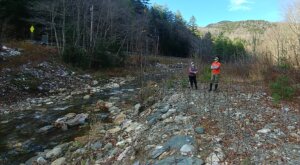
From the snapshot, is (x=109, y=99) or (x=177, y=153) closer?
(x=177, y=153)

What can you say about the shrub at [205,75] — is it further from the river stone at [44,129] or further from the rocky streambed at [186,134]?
the river stone at [44,129]

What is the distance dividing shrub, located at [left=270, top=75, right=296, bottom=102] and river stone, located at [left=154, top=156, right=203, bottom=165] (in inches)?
247

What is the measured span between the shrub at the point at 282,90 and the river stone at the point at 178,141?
5.42 meters

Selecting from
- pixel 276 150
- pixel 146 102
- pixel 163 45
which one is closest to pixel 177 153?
pixel 276 150

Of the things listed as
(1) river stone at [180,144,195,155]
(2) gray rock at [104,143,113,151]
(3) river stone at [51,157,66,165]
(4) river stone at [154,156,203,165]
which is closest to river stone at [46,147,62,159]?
(3) river stone at [51,157,66,165]

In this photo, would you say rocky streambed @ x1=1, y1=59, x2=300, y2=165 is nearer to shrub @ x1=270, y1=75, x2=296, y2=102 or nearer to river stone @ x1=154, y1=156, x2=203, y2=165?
river stone @ x1=154, y1=156, x2=203, y2=165

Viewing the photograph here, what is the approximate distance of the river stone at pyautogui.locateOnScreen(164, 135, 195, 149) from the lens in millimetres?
7812

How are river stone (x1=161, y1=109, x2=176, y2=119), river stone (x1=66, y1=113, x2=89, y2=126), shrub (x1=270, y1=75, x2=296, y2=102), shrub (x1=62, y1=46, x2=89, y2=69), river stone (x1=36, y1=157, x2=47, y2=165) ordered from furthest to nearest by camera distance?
1. shrub (x1=62, y1=46, x2=89, y2=69)
2. river stone (x1=66, y1=113, x2=89, y2=126)
3. shrub (x1=270, y1=75, x2=296, y2=102)
4. river stone (x1=161, y1=109, x2=176, y2=119)
5. river stone (x1=36, y1=157, x2=47, y2=165)

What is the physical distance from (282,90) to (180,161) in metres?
7.29

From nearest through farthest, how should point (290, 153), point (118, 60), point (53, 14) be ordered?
1. point (290, 153)
2. point (53, 14)
3. point (118, 60)

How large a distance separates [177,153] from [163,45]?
62.4 meters

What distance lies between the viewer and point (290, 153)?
7.18 m

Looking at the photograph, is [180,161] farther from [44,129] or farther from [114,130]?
[44,129]

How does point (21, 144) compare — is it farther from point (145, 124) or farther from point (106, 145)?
point (145, 124)
